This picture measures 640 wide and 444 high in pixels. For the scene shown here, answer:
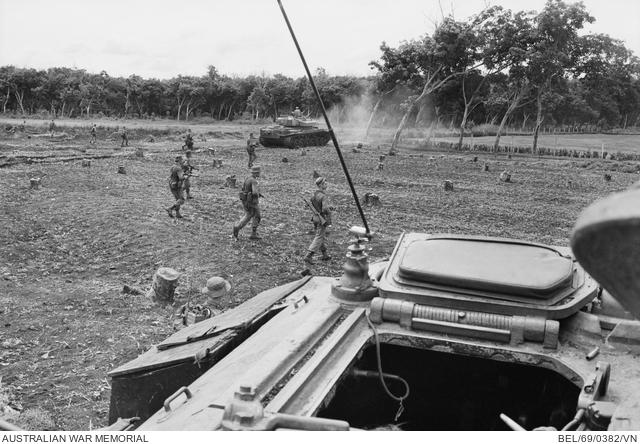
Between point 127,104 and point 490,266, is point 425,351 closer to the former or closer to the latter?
point 490,266

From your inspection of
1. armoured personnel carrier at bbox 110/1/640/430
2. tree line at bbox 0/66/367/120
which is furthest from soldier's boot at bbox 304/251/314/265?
tree line at bbox 0/66/367/120

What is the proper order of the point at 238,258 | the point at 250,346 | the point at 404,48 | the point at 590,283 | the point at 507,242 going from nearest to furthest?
the point at 250,346
the point at 590,283
the point at 507,242
the point at 238,258
the point at 404,48

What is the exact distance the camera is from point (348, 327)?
3.60 m

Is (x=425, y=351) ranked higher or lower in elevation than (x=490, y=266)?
lower

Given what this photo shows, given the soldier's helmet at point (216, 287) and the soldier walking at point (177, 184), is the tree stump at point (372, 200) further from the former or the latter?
the soldier's helmet at point (216, 287)

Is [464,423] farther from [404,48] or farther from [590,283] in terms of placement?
[404,48]

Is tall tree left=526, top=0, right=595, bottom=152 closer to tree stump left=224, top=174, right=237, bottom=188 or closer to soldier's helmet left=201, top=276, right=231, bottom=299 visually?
tree stump left=224, top=174, right=237, bottom=188

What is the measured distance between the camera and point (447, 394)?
3.95 meters

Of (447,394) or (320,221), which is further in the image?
(320,221)

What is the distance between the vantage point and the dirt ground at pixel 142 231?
22.5 ft

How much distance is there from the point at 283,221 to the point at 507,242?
34.6ft

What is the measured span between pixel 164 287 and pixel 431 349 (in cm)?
582

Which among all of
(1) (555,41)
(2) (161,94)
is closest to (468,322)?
(1) (555,41)
